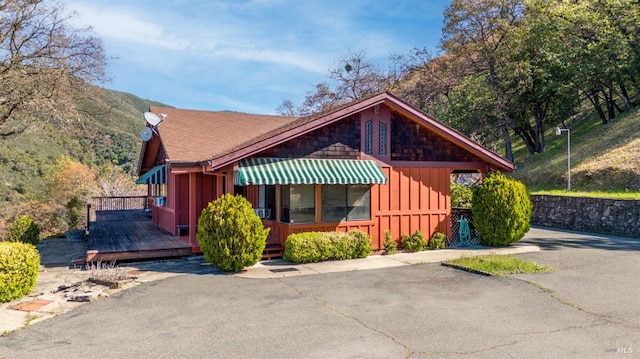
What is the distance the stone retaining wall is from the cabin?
6.46 metres

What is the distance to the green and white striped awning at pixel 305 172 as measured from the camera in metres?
11.5

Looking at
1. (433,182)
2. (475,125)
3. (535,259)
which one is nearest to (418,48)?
(475,125)

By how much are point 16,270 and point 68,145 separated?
44652mm

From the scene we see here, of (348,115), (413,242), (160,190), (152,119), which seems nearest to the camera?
(348,115)

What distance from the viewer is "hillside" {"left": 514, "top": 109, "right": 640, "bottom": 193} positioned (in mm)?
21750

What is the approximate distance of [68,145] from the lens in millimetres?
47125

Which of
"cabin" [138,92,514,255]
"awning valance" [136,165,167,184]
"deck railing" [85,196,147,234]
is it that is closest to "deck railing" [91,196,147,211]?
"deck railing" [85,196,147,234]

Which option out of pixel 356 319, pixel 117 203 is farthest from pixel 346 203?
pixel 117 203

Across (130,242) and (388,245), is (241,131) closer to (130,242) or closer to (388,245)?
(130,242)

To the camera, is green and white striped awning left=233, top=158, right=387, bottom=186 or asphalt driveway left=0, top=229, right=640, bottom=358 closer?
asphalt driveway left=0, top=229, right=640, bottom=358

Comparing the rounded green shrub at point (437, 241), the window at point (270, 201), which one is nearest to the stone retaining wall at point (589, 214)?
the rounded green shrub at point (437, 241)

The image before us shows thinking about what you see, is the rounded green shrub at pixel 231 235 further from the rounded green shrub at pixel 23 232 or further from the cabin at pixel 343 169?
the rounded green shrub at pixel 23 232

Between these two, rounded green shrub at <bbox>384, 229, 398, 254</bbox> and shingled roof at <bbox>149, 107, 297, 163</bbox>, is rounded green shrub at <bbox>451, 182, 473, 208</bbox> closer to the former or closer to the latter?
rounded green shrub at <bbox>384, 229, 398, 254</bbox>

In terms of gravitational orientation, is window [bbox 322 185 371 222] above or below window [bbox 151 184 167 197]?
below
